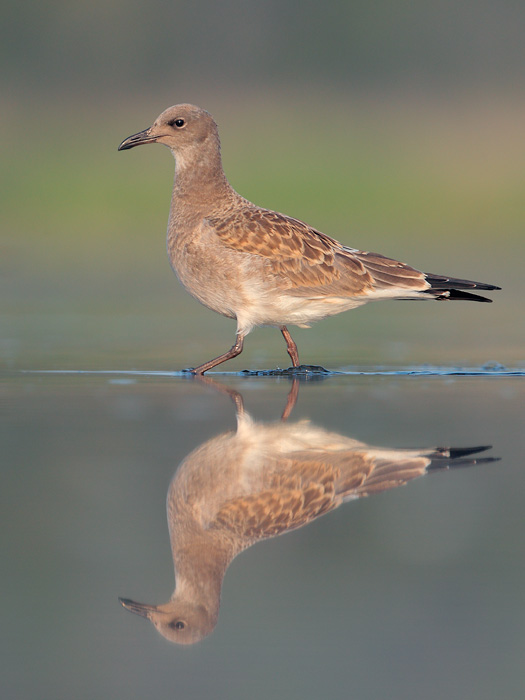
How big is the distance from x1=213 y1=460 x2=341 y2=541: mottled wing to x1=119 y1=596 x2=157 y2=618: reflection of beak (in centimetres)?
59

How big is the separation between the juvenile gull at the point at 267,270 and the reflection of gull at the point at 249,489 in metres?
2.37

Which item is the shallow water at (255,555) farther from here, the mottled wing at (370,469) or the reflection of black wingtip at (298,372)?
the reflection of black wingtip at (298,372)

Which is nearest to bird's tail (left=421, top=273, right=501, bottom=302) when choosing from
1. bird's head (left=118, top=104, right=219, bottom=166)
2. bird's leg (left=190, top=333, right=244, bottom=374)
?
bird's leg (left=190, top=333, right=244, bottom=374)

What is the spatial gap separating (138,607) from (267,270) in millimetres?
4771

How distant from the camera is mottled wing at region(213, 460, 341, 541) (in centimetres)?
375

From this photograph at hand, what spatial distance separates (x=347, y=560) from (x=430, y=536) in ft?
1.28

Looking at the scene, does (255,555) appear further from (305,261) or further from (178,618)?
(305,261)

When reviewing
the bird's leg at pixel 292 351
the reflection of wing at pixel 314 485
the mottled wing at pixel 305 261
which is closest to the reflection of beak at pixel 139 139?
the mottled wing at pixel 305 261

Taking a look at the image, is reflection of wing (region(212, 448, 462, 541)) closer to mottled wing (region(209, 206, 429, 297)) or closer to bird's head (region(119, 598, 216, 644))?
bird's head (region(119, 598, 216, 644))

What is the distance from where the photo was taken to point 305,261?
311 inches

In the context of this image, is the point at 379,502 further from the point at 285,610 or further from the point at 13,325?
the point at 13,325

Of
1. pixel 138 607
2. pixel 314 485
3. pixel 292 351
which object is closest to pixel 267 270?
pixel 292 351

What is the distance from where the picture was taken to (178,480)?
168 inches

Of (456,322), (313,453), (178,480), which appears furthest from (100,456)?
(456,322)
